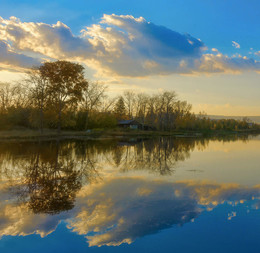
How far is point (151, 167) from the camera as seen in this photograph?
648 inches

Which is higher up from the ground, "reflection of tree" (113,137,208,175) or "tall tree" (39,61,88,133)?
"tall tree" (39,61,88,133)

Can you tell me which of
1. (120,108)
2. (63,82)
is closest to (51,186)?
(63,82)

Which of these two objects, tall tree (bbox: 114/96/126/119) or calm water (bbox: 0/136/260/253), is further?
tall tree (bbox: 114/96/126/119)

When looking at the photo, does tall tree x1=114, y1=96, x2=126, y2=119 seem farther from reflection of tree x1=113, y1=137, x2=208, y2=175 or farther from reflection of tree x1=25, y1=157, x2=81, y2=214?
reflection of tree x1=25, y1=157, x2=81, y2=214

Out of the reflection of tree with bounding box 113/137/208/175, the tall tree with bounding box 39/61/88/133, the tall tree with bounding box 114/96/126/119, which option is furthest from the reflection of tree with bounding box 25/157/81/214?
the tall tree with bounding box 114/96/126/119

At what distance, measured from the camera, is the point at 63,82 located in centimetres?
4950

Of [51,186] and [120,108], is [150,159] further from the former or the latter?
[120,108]

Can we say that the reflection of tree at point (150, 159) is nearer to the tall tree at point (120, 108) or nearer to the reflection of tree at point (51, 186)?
the reflection of tree at point (51, 186)

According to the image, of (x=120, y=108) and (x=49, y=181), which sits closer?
(x=49, y=181)

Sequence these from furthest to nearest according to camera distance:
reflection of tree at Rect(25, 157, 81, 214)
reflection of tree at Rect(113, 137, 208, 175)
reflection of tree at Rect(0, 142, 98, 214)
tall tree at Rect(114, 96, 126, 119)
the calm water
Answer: tall tree at Rect(114, 96, 126, 119), reflection of tree at Rect(113, 137, 208, 175), reflection of tree at Rect(0, 142, 98, 214), reflection of tree at Rect(25, 157, 81, 214), the calm water

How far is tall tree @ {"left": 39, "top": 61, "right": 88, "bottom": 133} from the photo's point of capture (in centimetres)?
4853

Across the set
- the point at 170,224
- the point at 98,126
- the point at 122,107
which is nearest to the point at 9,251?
the point at 170,224

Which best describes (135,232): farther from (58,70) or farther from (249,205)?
(58,70)

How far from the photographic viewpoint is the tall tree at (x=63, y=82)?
48531mm
